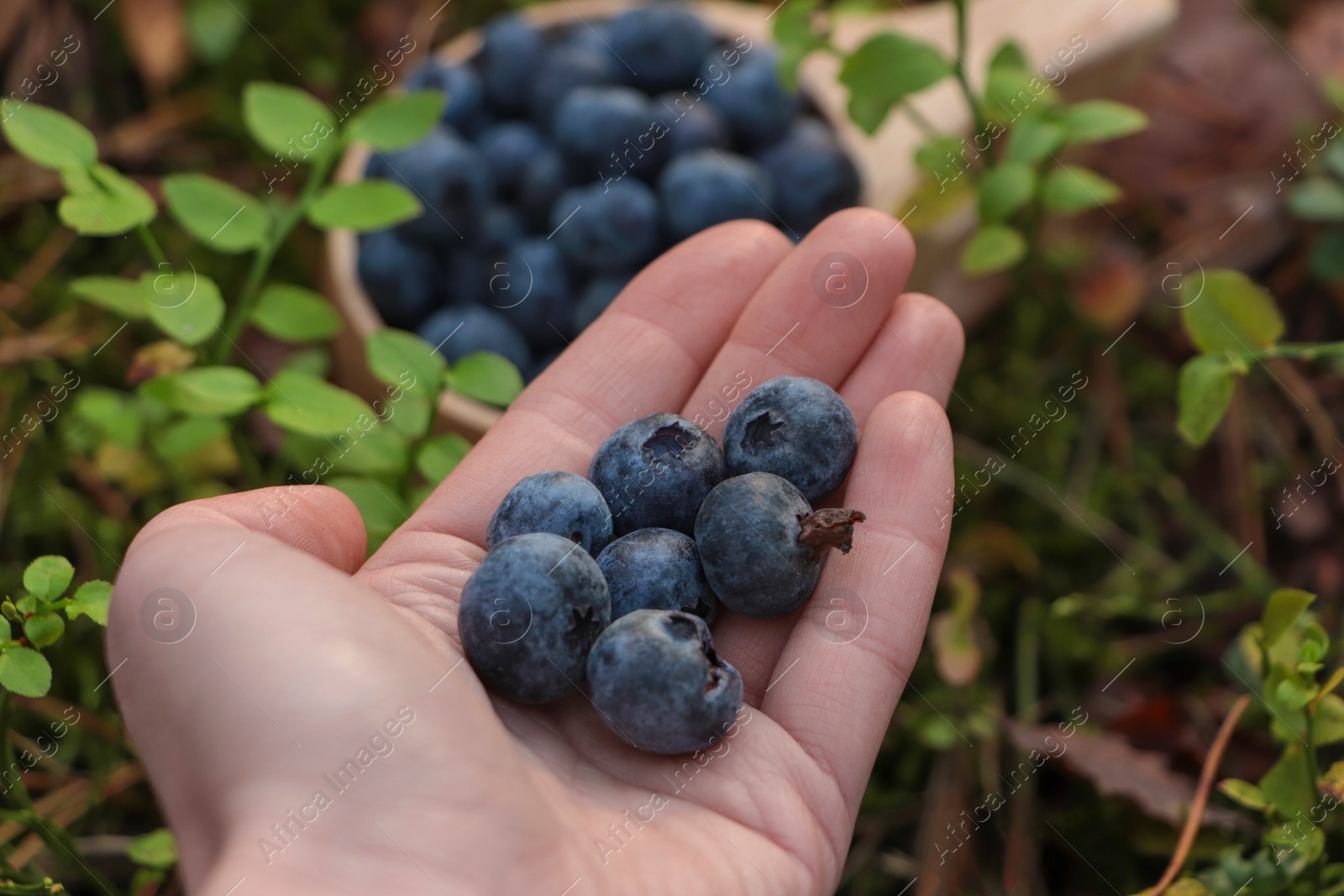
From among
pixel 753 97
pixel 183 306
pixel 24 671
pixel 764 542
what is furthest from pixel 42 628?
pixel 753 97

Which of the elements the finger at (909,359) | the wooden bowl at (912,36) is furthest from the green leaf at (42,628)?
the finger at (909,359)

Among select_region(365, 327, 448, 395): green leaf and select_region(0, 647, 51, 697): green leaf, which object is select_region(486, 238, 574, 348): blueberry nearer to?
select_region(365, 327, 448, 395): green leaf

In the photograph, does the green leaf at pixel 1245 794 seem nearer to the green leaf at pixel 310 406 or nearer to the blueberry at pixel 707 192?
the green leaf at pixel 310 406

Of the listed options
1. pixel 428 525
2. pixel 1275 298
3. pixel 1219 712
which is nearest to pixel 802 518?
pixel 428 525

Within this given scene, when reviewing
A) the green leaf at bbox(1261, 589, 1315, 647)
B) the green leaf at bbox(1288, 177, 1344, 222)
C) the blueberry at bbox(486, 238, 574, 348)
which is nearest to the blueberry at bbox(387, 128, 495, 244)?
the blueberry at bbox(486, 238, 574, 348)

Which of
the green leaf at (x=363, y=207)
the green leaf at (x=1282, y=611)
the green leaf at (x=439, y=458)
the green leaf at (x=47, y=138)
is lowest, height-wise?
the green leaf at (x=1282, y=611)

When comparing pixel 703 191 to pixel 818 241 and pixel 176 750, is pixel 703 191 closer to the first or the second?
pixel 818 241

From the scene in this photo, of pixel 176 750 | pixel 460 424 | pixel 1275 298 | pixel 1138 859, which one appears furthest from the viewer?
pixel 1275 298
